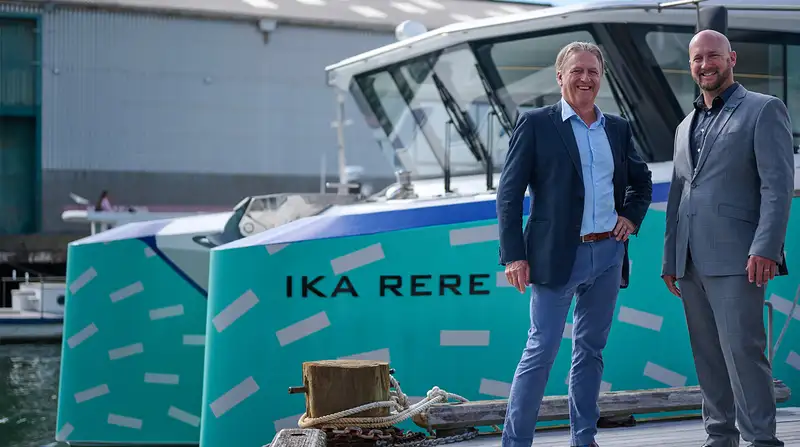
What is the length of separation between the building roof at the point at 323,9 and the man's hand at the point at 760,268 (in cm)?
2610

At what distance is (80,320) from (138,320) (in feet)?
1.79

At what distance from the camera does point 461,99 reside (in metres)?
7.93

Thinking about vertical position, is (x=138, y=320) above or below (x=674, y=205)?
below

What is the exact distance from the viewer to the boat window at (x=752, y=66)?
22.3 ft

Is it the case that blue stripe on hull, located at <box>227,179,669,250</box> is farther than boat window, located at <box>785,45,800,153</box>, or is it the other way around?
boat window, located at <box>785,45,800,153</box>

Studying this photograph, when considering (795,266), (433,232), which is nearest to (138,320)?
(433,232)

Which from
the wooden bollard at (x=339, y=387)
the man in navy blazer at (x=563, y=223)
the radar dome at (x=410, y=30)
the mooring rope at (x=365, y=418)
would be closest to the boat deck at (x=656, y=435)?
the mooring rope at (x=365, y=418)

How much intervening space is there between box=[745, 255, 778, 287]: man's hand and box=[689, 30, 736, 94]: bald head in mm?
627

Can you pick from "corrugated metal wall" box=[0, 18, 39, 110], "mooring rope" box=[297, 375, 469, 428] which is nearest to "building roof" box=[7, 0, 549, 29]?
"corrugated metal wall" box=[0, 18, 39, 110]

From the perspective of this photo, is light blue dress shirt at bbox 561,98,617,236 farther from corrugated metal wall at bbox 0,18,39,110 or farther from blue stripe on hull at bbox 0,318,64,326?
corrugated metal wall at bbox 0,18,39,110

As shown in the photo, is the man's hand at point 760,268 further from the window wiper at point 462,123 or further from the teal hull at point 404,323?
the window wiper at point 462,123

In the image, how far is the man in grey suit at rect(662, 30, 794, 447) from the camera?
3869 millimetres

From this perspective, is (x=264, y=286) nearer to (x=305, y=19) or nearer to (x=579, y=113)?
(x=579, y=113)

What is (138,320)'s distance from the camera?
9.73 m
